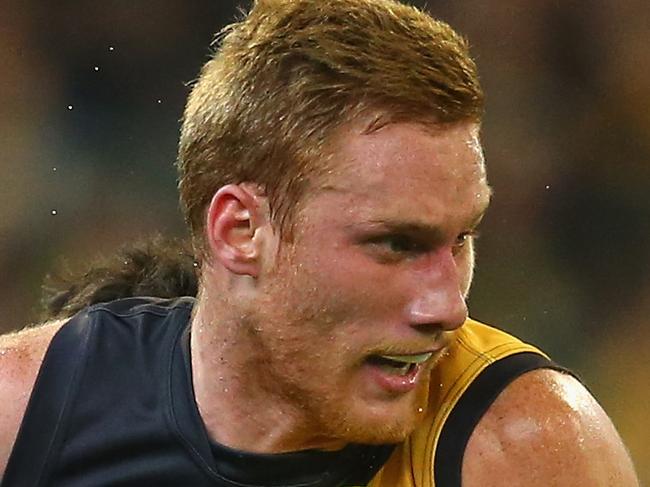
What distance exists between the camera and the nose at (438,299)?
1082 millimetres

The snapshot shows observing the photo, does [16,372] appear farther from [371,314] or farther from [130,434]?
[371,314]

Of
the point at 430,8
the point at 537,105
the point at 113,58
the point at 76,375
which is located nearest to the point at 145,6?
the point at 113,58

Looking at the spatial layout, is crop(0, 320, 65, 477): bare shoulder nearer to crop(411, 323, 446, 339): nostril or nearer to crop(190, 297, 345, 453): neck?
crop(190, 297, 345, 453): neck

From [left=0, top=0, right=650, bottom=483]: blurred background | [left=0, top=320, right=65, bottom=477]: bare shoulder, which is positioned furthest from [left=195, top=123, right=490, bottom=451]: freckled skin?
[left=0, top=0, right=650, bottom=483]: blurred background

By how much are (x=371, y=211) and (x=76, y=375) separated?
35 cm

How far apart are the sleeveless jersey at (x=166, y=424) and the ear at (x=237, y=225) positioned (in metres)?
0.16

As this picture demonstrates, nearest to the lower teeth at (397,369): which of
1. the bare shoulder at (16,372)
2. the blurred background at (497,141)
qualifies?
the bare shoulder at (16,372)

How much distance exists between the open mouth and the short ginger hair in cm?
13

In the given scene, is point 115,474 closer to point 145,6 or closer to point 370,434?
point 370,434

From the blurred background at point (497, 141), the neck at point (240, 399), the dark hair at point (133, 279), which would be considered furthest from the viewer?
the blurred background at point (497, 141)

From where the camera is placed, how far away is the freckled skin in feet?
3.53

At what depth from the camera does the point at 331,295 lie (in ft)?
3.61

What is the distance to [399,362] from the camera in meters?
1.12

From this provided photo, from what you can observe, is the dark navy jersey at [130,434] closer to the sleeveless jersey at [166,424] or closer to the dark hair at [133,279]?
the sleeveless jersey at [166,424]
